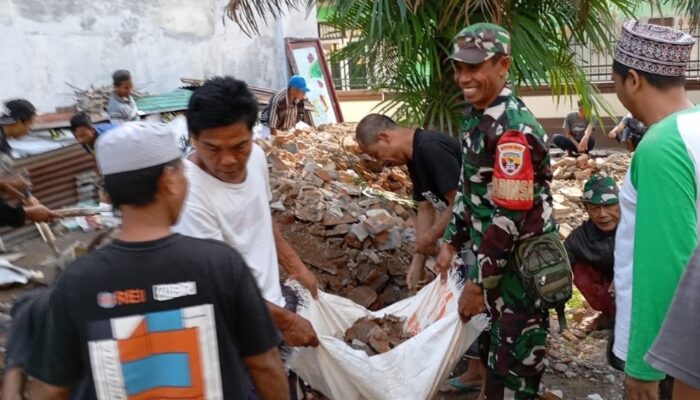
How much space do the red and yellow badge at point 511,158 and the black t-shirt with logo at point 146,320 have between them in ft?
5.03

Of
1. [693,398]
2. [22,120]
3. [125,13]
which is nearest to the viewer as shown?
[693,398]

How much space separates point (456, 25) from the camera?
180 inches

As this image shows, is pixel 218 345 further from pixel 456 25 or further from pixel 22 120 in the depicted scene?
pixel 22 120

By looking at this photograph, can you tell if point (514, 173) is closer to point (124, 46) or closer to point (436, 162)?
point (436, 162)

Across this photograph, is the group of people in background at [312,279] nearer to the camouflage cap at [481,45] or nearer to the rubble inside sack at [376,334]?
the camouflage cap at [481,45]

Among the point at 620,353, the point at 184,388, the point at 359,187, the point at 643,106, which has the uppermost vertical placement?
the point at 643,106

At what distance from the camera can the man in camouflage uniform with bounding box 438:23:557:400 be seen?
9.73 feet

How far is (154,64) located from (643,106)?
392 inches

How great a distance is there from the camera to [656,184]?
1.98 metres

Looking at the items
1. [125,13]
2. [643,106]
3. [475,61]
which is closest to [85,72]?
[125,13]

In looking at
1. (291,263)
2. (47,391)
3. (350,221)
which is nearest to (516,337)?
(291,263)

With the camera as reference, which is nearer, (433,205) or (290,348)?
(290,348)

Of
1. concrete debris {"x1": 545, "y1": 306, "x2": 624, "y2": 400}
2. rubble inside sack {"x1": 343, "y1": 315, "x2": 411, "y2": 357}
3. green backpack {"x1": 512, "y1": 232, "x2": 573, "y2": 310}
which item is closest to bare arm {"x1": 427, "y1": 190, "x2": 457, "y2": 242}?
rubble inside sack {"x1": 343, "y1": 315, "x2": 411, "y2": 357}

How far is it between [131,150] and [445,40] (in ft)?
11.8
